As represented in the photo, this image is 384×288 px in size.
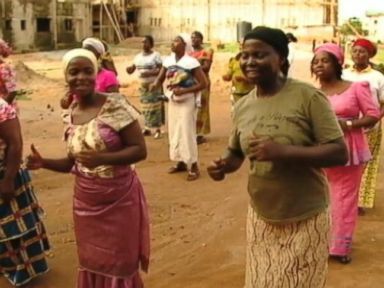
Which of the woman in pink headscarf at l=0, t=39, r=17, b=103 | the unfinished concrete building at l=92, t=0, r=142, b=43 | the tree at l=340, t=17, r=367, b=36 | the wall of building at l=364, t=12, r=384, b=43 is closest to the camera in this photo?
the woman in pink headscarf at l=0, t=39, r=17, b=103

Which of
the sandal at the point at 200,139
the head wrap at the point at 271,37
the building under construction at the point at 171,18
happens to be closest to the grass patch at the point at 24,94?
the sandal at the point at 200,139

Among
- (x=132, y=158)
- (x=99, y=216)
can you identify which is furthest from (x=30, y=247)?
(x=132, y=158)

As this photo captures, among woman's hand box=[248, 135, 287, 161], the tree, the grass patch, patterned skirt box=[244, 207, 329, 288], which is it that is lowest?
patterned skirt box=[244, 207, 329, 288]

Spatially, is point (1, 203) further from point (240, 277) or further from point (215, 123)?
point (215, 123)

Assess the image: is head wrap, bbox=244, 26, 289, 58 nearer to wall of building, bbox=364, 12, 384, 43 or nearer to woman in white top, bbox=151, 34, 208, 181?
woman in white top, bbox=151, 34, 208, 181

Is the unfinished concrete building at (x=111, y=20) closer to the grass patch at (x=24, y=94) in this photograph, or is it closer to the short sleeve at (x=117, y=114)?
the grass patch at (x=24, y=94)

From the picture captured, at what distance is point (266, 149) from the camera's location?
2.60 m

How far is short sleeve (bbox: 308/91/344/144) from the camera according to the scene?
2.73 m

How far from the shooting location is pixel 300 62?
23.4 m

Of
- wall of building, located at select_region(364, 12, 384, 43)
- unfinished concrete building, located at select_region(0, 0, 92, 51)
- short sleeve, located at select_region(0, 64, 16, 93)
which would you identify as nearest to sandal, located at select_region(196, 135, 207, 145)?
short sleeve, located at select_region(0, 64, 16, 93)

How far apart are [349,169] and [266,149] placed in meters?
2.45

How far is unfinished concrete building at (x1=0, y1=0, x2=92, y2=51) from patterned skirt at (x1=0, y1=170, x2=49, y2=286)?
2568 cm

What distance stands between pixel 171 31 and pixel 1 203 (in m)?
33.1

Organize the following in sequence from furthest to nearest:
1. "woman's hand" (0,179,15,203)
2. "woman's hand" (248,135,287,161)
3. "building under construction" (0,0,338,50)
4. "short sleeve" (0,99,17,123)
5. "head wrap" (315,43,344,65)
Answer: "building under construction" (0,0,338,50), "head wrap" (315,43,344,65), "woman's hand" (0,179,15,203), "short sleeve" (0,99,17,123), "woman's hand" (248,135,287,161)
